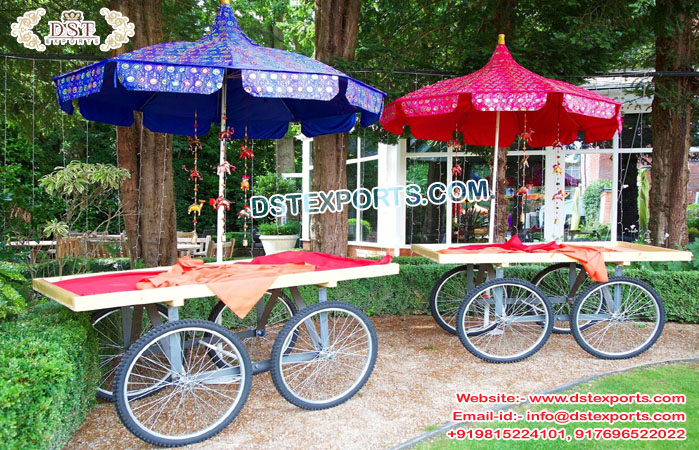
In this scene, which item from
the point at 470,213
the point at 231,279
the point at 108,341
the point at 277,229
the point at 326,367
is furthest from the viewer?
the point at 277,229

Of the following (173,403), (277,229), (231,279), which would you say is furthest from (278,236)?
(231,279)

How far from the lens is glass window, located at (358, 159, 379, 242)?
39.3 ft

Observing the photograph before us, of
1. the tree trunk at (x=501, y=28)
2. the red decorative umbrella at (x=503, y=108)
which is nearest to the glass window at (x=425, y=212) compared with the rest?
the tree trunk at (x=501, y=28)

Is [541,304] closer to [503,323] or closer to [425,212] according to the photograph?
[503,323]

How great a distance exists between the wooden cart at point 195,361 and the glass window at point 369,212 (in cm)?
759

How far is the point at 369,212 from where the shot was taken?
476 inches

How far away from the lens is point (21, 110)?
27.2 ft

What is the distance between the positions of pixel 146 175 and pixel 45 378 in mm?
3840

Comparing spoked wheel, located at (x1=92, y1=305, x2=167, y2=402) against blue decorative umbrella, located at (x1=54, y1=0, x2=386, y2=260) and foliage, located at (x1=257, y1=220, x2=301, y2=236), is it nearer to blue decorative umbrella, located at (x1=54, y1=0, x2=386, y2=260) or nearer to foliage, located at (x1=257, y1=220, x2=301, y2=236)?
blue decorative umbrella, located at (x1=54, y1=0, x2=386, y2=260)

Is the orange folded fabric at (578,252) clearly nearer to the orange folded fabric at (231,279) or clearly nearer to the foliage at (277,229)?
the orange folded fabric at (231,279)

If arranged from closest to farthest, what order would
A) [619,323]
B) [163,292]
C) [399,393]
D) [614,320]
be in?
1. [163,292]
2. [399,393]
3. [614,320]
4. [619,323]

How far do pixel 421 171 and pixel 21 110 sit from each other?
7.76 meters

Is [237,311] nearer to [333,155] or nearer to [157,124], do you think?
[157,124]

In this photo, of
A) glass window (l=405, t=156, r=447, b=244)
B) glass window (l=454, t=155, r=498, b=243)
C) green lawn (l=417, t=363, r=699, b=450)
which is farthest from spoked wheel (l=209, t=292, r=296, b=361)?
glass window (l=454, t=155, r=498, b=243)
